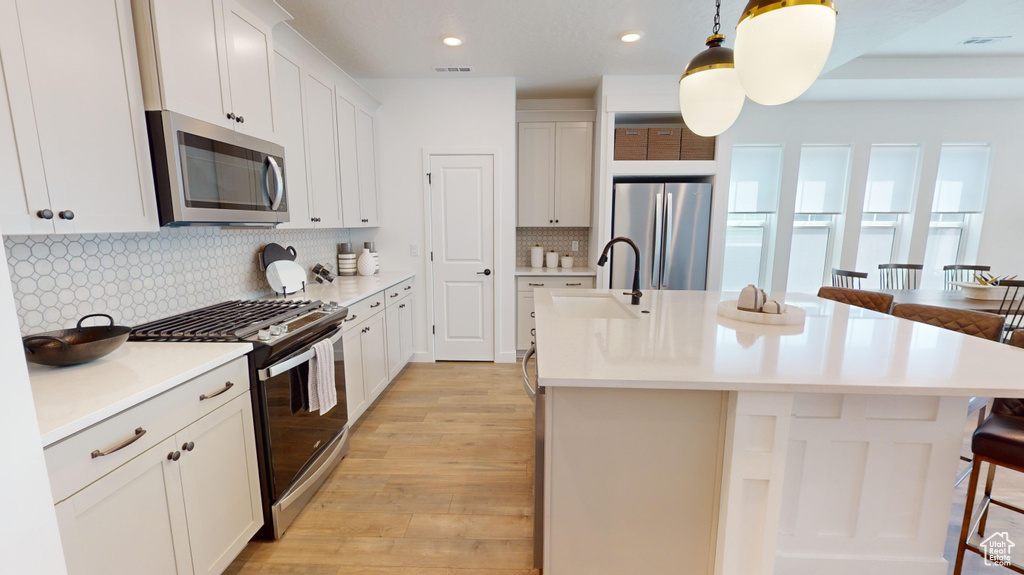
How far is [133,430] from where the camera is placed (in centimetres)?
113

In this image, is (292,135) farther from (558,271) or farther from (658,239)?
(658,239)

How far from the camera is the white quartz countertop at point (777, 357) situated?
110 centimetres

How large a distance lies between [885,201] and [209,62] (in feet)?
21.3

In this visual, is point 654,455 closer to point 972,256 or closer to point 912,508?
point 912,508

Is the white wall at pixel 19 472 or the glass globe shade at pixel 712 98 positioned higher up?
the glass globe shade at pixel 712 98

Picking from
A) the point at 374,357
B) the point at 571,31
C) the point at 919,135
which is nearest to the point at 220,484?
the point at 374,357

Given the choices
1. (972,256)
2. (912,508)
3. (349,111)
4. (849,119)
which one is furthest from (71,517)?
(972,256)

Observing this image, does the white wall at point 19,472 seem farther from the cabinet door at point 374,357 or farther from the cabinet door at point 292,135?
the cabinet door at point 374,357

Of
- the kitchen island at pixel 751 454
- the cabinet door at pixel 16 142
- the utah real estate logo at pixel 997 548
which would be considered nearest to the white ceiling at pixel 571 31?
the cabinet door at pixel 16 142

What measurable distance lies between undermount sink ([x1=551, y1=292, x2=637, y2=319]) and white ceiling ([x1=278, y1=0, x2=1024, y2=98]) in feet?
6.09

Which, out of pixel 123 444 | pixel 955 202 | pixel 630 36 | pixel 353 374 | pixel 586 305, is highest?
pixel 630 36

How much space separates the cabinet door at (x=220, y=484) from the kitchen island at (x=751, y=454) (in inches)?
47.4

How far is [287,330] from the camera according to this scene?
5.81 ft

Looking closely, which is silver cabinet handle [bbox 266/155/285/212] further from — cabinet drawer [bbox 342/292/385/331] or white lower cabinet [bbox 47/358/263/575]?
white lower cabinet [bbox 47/358/263/575]
